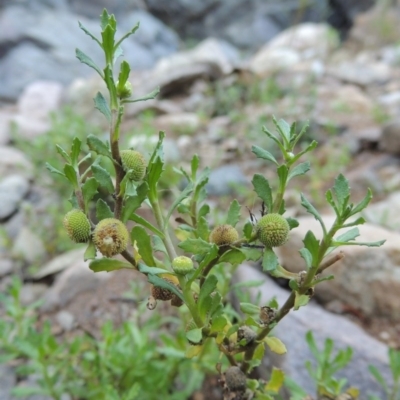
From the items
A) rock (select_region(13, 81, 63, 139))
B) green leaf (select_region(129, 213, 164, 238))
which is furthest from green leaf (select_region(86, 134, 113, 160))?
rock (select_region(13, 81, 63, 139))

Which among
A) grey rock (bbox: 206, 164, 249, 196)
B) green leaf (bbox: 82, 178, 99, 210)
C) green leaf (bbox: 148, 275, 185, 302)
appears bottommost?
grey rock (bbox: 206, 164, 249, 196)

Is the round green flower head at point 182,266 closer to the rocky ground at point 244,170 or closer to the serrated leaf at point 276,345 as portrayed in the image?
the serrated leaf at point 276,345

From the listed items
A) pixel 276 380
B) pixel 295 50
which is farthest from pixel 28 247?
pixel 295 50

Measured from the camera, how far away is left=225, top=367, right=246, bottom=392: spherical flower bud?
2.65ft

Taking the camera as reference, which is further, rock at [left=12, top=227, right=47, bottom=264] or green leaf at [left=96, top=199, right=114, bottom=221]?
rock at [left=12, top=227, right=47, bottom=264]

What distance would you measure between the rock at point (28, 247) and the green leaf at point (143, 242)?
6.71ft

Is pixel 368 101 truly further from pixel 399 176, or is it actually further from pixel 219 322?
pixel 219 322

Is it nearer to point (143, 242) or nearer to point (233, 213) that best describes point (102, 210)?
point (143, 242)

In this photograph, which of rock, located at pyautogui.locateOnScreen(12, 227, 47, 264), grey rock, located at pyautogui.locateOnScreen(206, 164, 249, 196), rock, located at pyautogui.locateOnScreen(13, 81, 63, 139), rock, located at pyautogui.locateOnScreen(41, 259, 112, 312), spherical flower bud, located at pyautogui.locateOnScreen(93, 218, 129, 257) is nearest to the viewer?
spherical flower bud, located at pyautogui.locateOnScreen(93, 218, 129, 257)

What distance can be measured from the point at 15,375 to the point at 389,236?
157cm

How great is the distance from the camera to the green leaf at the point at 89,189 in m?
0.67

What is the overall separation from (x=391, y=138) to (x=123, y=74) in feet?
9.60

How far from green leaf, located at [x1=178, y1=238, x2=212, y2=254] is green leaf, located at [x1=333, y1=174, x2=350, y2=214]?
0.69 ft

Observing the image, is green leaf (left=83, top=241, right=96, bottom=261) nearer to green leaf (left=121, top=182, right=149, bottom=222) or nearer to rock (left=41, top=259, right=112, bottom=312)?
green leaf (left=121, top=182, right=149, bottom=222)
